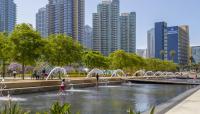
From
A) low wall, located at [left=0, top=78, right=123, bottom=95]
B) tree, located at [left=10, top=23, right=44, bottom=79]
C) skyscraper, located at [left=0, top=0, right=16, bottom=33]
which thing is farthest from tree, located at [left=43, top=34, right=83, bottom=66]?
skyscraper, located at [left=0, top=0, right=16, bottom=33]

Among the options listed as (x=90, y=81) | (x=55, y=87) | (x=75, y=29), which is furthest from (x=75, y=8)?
(x=55, y=87)

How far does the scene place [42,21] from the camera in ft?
613

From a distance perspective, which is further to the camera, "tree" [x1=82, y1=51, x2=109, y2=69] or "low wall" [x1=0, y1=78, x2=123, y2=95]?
"tree" [x1=82, y1=51, x2=109, y2=69]

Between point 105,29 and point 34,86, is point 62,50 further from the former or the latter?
point 105,29

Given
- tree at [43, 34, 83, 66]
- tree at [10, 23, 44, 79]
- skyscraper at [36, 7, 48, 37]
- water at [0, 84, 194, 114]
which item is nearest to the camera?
water at [0, 84, 194, 114]

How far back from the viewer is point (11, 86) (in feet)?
98.1

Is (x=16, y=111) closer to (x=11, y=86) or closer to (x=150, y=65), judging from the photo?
(x=11, y=86)

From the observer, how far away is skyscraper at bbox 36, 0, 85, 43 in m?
155

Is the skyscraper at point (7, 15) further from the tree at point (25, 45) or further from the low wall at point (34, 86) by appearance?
the low wall at point (34, 86)

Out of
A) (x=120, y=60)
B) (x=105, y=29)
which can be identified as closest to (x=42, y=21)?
(x=105, y=29)

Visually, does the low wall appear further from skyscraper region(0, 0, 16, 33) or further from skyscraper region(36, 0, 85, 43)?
skyscraper region(0, 0, 16, 33)

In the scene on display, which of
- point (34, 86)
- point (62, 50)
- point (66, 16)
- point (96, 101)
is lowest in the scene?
point (96, 101)

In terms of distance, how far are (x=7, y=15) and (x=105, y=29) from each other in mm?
49647

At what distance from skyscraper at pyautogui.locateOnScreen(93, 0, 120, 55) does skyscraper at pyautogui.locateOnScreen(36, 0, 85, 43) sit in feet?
92.0
